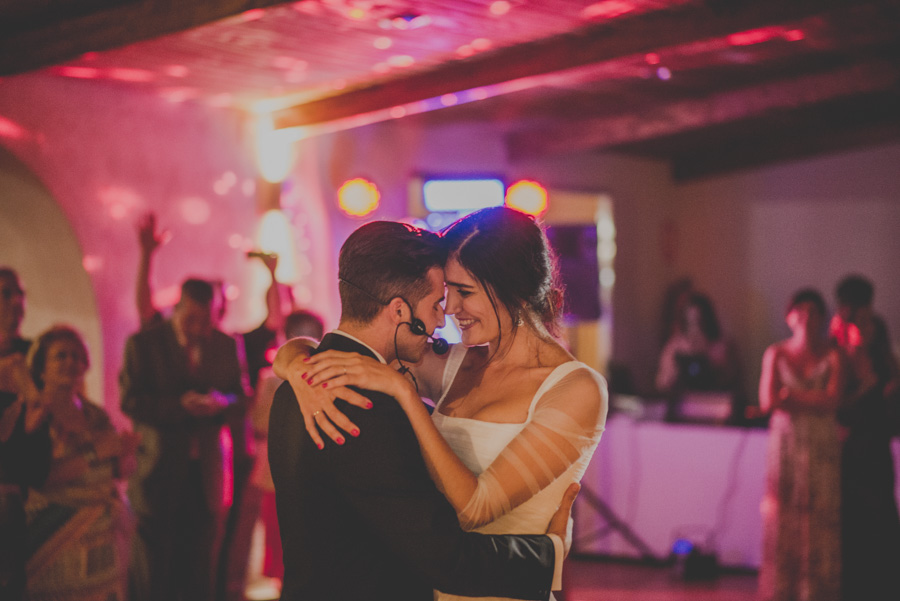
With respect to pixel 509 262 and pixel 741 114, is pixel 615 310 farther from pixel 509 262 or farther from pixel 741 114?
pixel 509 262

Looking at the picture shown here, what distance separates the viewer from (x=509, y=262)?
1.96 m

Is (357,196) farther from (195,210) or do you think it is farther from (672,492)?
(672,492)

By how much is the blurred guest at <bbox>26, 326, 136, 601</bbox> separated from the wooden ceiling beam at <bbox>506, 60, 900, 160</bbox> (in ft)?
13.7

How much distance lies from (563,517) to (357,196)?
425 centimetres

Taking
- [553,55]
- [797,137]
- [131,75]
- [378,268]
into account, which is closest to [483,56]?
[553,55]

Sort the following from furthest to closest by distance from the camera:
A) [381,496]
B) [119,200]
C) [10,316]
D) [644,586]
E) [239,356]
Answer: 1. [644,586]
2. [119,200]
3. [239,356]
4. [10,316]
5. [381,496]

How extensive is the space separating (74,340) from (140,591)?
4.50 feet

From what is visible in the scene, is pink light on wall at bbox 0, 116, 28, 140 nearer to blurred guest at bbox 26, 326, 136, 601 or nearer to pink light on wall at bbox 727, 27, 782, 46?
blurred guest at bbox 26, 326, 136, 601

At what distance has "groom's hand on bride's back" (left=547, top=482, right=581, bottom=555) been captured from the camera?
1.89m

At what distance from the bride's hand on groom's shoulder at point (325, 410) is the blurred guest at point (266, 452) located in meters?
2.65

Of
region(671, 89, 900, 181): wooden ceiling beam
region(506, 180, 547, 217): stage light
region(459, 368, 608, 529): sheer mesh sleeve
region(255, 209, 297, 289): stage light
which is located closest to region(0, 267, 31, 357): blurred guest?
region(255, 209, 297, 289): stage light

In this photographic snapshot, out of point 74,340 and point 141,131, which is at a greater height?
point 141,131

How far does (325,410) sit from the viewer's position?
1578 mm

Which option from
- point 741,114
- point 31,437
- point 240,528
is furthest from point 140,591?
point 741,114
